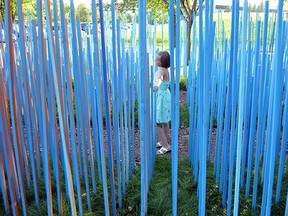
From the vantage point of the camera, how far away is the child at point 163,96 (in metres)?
2.83

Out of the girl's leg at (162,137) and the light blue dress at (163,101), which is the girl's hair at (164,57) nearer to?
the light blue dress at (163,101)

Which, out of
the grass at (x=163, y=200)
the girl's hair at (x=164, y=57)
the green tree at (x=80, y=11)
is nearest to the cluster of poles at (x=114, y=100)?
the grass at (x=163, y=200)

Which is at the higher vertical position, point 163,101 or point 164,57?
point 164,57

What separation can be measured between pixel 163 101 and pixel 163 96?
0.17ft

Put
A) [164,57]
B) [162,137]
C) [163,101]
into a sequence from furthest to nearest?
[162,137] → [163,101] → [164,57]

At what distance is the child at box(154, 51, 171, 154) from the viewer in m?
2.83

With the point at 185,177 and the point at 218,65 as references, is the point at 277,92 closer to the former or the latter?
the point at 185,177

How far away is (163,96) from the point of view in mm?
2984

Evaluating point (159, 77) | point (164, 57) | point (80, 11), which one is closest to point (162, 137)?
point (159, 77)

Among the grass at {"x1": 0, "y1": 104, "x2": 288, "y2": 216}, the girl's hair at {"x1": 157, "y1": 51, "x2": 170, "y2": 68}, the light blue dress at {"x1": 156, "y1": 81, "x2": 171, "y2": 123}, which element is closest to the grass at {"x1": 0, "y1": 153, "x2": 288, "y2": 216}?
the grass at {"x1": 0, "y1": 104, "x2": 288, "y2": 216}

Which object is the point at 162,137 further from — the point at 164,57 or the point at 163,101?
the point at 164,57

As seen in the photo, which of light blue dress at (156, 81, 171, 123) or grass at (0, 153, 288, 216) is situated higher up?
light blue dress at (156, 81, 171, 123)

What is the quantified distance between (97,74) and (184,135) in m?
2.29

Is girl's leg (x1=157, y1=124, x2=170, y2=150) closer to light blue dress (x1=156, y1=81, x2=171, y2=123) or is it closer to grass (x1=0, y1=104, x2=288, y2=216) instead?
light blue dress (x1=156, y1=81, x2=171, y2=123)
